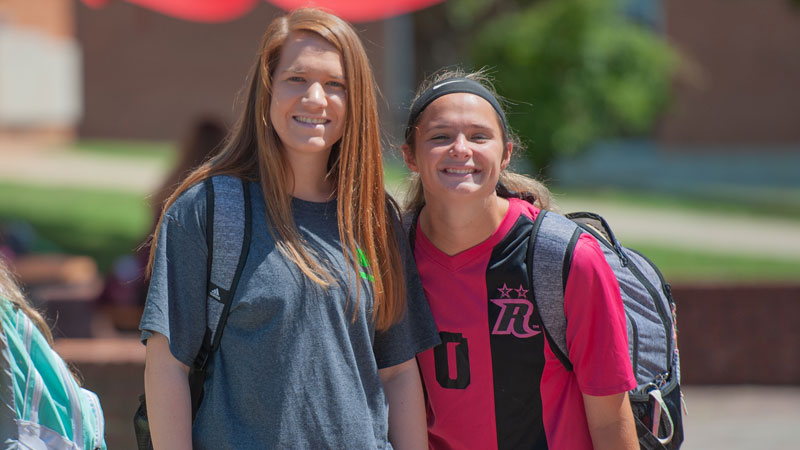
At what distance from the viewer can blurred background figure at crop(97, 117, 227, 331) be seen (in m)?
5.39

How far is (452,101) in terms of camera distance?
2.59 metres

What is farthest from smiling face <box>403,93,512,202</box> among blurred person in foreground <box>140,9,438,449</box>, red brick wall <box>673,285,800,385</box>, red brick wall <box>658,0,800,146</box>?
red brick wall <box>658,0,800,146</box>

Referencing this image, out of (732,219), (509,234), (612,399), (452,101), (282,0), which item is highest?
(282,0)

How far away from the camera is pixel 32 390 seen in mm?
2246

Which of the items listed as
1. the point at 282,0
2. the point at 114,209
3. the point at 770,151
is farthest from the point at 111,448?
the point at 770,151

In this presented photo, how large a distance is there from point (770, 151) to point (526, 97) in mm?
9367

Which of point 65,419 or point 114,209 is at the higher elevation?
point 65,419

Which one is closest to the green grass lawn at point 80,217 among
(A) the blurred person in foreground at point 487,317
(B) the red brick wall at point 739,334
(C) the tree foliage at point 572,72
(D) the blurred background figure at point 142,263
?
(D) the blurred background figure at point 142,263

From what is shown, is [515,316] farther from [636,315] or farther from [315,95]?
[315,95]

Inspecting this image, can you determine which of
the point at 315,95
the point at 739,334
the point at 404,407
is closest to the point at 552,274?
the point at 404,407

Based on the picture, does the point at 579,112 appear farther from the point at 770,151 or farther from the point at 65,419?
the point at 65,419

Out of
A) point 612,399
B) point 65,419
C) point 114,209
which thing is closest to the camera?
point 65,419

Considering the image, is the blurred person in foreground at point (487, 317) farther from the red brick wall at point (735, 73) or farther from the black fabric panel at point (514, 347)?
the red brick wall at point (735, 73)

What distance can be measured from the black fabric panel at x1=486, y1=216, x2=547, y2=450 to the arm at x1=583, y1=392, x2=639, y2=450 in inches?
5.9
